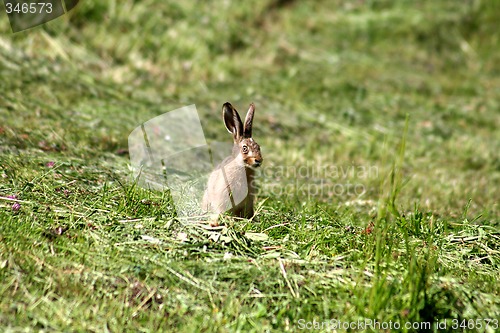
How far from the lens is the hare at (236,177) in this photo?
4504 millimetres

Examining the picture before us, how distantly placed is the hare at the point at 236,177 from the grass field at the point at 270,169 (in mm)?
241

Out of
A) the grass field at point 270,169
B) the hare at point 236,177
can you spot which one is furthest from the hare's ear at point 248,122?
the grass field at point 270,169

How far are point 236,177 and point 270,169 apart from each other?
7.08 ft

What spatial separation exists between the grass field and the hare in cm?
24

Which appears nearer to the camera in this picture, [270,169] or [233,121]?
[233,121]

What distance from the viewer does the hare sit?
4504 millimetres

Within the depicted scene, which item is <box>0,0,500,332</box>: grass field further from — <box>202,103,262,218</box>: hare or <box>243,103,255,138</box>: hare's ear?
<box>243,103,255,138</box>: hare's ear

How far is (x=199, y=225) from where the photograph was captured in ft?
13.3

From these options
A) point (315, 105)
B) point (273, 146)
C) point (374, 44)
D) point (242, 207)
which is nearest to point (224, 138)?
point (273, 146)

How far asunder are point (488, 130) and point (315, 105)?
120 inches

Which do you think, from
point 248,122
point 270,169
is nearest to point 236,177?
point 248,122

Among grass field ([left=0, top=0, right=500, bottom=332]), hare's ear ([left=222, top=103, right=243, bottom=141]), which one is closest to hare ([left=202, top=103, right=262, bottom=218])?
hare's ear ([left=222, top=103, right=243, bottom=141])

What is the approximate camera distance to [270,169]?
6.75 m

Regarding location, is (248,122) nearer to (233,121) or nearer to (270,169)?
(233,121)
